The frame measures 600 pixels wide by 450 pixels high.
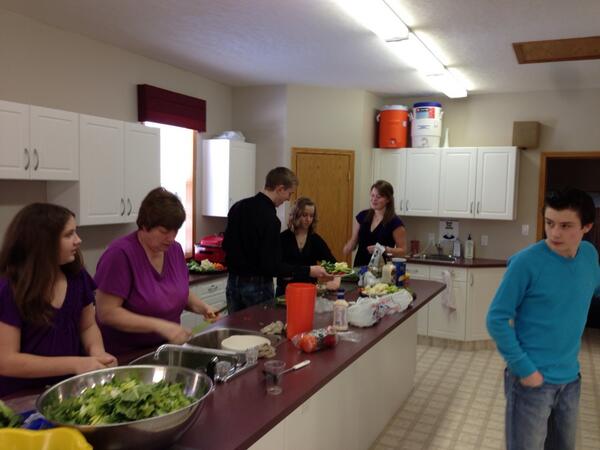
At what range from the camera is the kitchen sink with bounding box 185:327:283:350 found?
7.57 ft

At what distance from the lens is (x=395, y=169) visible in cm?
587

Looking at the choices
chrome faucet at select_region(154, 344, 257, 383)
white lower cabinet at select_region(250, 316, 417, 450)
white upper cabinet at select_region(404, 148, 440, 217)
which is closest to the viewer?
chrome faucet at select_region(154, 344, 257, 383)

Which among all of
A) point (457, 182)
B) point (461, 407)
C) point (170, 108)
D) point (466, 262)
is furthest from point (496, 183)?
point (170, 108)

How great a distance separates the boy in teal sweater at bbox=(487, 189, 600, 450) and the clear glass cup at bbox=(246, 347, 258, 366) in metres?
0.90

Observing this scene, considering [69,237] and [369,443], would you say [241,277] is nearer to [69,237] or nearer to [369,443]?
[369,443]

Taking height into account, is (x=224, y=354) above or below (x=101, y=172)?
below

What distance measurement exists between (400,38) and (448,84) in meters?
1.74

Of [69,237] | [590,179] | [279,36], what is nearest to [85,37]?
[279,36]

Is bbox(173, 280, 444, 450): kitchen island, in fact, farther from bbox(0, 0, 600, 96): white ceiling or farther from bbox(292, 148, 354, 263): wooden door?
bbox(292, 148, 354, 263): wooden door

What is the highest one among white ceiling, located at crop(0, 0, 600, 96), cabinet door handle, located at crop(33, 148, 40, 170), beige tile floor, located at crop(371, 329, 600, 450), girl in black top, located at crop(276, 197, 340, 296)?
white ceiling, located at crop(0, 0, 600, 96)

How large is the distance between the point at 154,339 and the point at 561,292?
1.62 metres

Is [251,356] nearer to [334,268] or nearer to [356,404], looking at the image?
[356,404]

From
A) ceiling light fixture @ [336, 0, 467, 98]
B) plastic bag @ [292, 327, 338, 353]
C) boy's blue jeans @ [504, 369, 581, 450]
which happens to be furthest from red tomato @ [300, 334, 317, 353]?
ceiling light fixture @ [336, 0, 467, 98]

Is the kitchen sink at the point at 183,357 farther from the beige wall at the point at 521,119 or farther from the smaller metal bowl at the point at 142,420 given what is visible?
the beige wall at the point at 521,119
